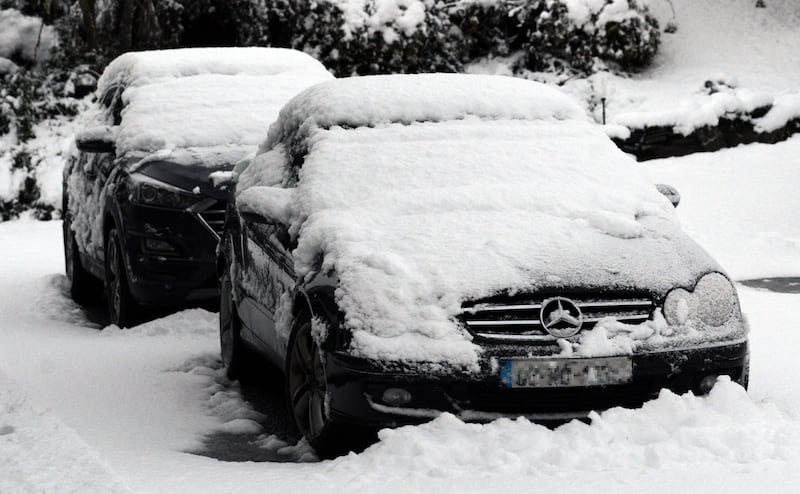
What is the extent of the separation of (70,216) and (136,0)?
10.2 metres

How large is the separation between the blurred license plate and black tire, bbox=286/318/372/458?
64cm

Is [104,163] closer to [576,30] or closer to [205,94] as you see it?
[205,94]

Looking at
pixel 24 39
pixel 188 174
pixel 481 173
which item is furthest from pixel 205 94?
pixel 24 39

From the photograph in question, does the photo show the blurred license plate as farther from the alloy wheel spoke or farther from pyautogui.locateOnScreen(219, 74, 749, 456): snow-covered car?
the alloy wheel spoke

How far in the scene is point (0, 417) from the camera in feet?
20.4

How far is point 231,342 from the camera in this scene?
7.45 metres

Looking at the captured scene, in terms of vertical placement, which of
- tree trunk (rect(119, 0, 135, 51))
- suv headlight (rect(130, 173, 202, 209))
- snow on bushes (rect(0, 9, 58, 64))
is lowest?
snow on bushes (rect(0, 9, 58, 64))

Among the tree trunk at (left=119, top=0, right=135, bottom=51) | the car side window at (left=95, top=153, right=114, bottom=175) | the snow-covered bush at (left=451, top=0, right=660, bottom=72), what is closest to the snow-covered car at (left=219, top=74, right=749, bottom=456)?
the car side window at (left=95, top=153, right=114, bottom=175)

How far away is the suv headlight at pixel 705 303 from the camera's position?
5492 millimetres

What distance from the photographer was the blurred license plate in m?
5.21

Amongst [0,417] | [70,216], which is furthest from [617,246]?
[70,216]

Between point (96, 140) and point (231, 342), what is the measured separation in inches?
105

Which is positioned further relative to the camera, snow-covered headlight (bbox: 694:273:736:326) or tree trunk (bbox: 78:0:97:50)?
tree trunk (bbox: 78:0:97:50)

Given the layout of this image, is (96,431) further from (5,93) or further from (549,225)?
(5,93)
